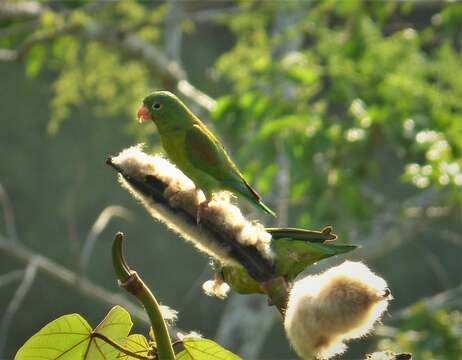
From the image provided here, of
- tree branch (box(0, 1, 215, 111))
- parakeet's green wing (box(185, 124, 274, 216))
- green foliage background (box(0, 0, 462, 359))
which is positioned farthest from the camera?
tree branch (box(0, 1, 215, 111))

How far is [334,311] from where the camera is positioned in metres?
0.22

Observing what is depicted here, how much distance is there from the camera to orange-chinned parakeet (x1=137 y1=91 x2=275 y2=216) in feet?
1.41

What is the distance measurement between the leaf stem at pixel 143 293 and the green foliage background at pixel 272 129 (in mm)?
1197

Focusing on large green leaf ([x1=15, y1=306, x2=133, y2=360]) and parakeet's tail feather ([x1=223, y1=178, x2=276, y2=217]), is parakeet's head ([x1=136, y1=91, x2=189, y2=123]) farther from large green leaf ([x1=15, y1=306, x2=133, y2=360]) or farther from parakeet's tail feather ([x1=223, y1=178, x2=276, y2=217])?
large green leaf ([x1=15, y1=306, x2=133, y2=360])

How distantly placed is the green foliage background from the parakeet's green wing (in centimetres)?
100

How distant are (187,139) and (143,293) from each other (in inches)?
7.9

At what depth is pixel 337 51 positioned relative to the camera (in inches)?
85.0

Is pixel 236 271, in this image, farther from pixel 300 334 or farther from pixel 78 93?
pixel 78 93

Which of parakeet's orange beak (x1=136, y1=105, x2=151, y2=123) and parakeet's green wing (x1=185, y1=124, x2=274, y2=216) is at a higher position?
parakeet's orange beak (x1=136, y1=105, x2=151, y2=123)

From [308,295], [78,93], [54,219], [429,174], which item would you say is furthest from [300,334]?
[54,219]

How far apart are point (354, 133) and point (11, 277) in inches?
40.0

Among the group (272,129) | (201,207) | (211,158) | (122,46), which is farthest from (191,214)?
(122,46)

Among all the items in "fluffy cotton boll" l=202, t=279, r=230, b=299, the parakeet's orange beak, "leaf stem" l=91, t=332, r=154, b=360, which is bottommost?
"leaf stem" l=91, t=332, r=154, b=360

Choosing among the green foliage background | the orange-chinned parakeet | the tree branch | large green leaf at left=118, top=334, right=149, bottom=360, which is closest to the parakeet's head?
the orange-chinned parakeet
